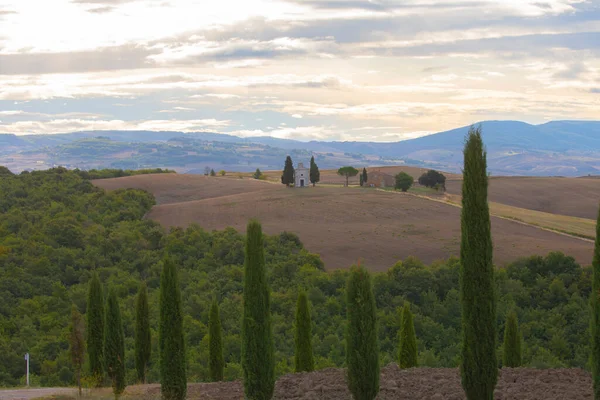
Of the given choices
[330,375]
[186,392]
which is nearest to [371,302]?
[330,375]

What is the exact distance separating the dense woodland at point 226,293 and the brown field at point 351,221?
4.44 meters

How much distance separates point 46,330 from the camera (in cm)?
3869

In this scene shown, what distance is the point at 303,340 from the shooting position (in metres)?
25.1

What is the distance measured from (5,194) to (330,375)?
59654 millimetres

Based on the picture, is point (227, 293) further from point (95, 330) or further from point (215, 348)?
Answer: point (95, 330)

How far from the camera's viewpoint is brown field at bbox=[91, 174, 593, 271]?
54031 millimetres

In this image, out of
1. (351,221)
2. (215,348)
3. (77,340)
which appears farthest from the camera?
(351,221)

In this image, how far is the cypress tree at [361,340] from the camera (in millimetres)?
17719

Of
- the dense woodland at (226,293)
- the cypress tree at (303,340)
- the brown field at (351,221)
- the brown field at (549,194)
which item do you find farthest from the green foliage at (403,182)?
the cypress tree at (303,340)

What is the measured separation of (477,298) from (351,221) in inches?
1906

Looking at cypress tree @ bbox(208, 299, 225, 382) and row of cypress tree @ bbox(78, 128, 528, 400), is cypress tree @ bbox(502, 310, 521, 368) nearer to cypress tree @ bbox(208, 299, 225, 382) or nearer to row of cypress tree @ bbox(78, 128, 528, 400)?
row of cypress tree @ bbox(78, 128, 528, 400)

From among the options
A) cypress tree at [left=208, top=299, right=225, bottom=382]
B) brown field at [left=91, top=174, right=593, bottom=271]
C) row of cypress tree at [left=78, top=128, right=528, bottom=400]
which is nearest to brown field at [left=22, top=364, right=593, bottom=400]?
row of cypress tree at [left=78, top=128, right=528, bottom=400]

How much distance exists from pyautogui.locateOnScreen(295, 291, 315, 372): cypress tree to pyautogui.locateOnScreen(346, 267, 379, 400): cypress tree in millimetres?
6751

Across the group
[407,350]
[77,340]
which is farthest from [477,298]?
[77,340]
